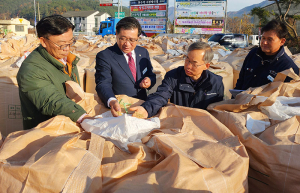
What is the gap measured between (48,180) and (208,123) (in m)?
0.83

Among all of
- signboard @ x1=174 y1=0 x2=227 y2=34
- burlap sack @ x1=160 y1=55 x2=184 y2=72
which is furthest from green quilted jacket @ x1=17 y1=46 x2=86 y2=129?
signboard @ x1=174 y1=0 x2=227 y2=34

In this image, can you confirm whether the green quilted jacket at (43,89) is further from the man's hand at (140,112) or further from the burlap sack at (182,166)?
the burlap sack at (182,166)

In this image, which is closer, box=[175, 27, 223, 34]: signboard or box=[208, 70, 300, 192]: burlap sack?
box=[208, 70, 300, 192]: burlap sack

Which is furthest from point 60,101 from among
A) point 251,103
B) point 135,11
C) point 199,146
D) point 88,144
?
point 135,11

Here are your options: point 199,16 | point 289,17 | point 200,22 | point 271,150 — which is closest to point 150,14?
point 199,16

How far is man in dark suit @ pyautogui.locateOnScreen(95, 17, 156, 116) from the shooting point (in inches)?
78.3

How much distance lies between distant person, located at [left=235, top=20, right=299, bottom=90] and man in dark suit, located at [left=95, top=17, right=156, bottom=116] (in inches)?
40.1

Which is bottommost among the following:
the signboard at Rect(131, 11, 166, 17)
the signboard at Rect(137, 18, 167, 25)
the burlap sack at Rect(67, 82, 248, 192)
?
the burlap sack at Rect(67, 82, 248, 192)

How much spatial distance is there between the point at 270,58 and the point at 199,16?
17.3 metres

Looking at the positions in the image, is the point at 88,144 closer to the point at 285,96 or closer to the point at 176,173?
the point at 176,173

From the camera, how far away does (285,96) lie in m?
1.53

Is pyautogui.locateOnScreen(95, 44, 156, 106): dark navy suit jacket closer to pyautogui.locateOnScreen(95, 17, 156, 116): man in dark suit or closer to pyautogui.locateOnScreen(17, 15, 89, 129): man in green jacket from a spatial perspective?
pyautogui.locateOnScreen(95, 17, 156, 116): man in dark suit

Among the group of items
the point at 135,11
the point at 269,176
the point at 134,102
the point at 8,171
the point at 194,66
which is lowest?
the point at 269,176

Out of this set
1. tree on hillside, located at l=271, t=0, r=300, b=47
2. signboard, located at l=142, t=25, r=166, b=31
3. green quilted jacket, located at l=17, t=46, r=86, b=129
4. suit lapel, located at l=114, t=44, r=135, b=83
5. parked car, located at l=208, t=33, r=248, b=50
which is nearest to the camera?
green quilted jacket, located at l=17, t=46, r=86, b=129
